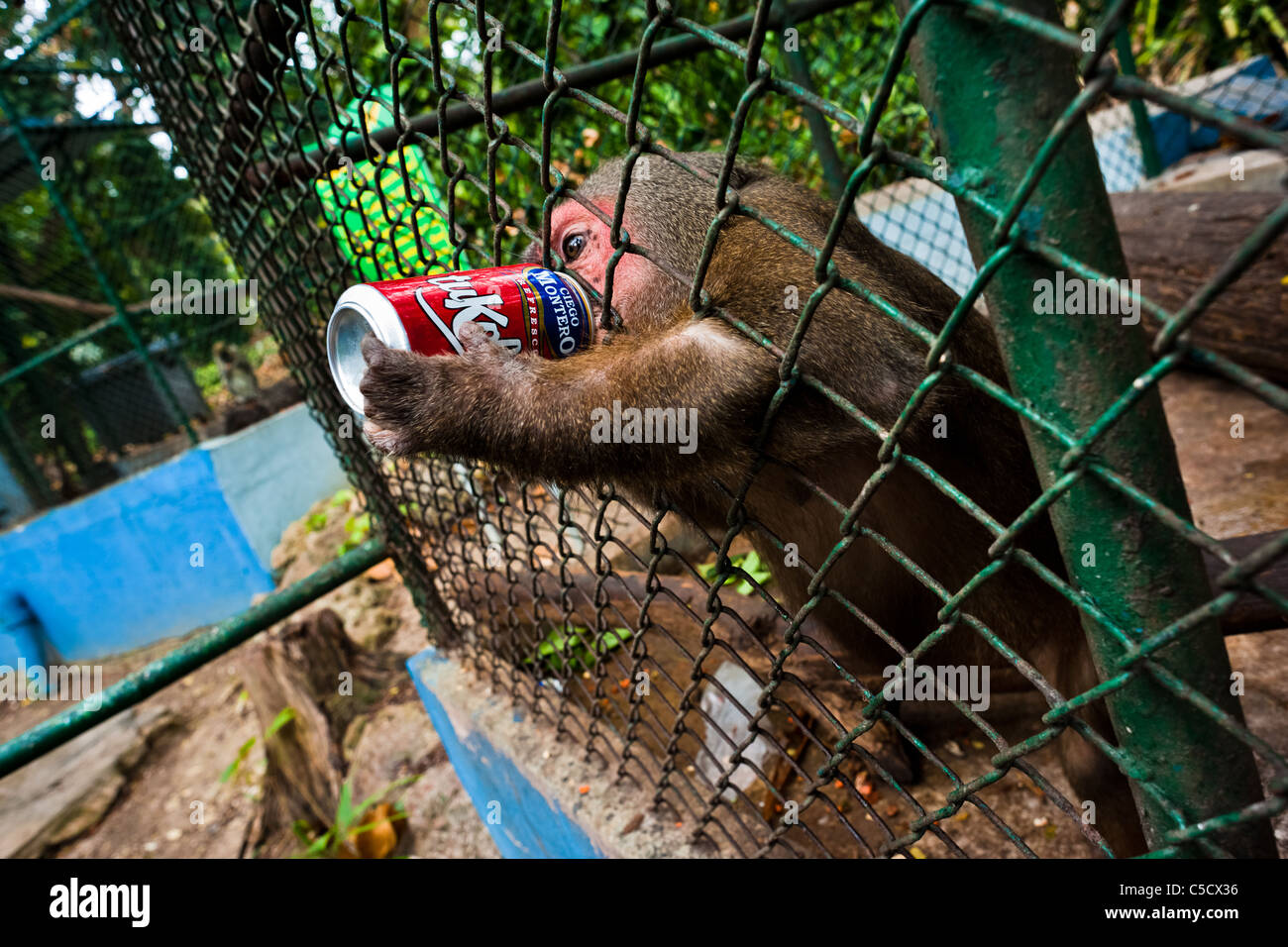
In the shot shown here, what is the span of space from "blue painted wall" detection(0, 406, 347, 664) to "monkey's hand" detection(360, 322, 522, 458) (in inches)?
243

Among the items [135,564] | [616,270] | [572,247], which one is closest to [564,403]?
[616,270]

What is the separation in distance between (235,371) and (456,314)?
8.75 m

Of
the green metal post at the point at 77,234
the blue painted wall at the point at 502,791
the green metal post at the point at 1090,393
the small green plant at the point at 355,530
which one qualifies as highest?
the green metal post at the point at 77,234

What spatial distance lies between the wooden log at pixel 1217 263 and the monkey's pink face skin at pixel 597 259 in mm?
2894

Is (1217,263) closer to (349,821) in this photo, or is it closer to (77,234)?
(349,821)

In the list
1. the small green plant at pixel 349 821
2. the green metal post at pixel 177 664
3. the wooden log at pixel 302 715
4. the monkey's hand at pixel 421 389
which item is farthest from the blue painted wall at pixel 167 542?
the monkey's hand at pixel 421 389

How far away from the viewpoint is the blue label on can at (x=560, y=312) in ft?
4.57

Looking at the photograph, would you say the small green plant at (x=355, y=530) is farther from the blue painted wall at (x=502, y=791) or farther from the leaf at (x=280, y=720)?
the blue painted wall at (x=502, y=791)

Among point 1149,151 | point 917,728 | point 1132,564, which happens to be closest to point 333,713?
point 917,728

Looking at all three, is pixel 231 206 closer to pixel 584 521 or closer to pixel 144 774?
pixel 584 521

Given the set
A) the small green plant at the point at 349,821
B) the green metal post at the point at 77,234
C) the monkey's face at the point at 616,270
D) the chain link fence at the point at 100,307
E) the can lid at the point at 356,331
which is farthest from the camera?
the chain link fence at the point at 100,307

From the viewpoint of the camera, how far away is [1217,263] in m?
3.99

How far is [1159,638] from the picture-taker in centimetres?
74
